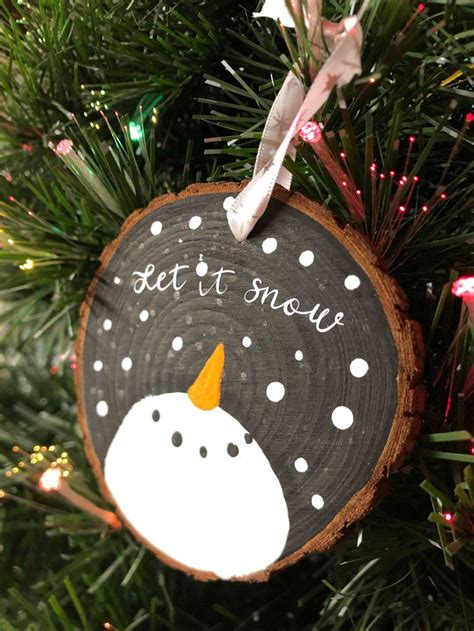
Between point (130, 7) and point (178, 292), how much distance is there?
20 centimetres

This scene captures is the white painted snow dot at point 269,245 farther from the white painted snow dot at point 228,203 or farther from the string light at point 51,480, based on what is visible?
the string light at point 51,480

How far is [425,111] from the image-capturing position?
377mm

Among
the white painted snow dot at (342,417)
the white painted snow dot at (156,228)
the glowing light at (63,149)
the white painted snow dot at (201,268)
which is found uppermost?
the glowing light at (63,149)

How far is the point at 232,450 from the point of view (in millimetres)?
400

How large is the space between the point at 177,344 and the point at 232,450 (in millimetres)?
84

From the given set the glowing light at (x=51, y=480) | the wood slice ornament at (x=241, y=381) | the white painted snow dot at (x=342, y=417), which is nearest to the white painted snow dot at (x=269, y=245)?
the wood slice ornament at (x=241, y=381)

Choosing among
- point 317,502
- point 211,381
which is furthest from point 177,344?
point 317,502

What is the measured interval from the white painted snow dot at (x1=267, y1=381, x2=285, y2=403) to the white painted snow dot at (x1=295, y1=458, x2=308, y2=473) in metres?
0.04

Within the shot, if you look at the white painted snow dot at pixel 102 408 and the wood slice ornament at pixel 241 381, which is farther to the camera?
the white painted snow dot at pixel 102 408

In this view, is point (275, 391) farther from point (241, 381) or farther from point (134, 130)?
point (134, 130)

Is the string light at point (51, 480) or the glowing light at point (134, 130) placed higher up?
the glowing light at point (134, 130)

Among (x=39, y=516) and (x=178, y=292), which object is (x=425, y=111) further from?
(x=39, y=516)

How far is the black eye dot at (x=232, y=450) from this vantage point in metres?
0.40

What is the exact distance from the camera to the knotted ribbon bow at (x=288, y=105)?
30cm
